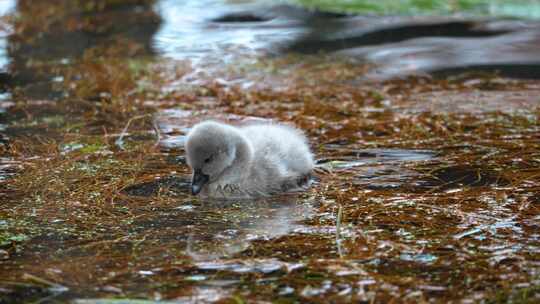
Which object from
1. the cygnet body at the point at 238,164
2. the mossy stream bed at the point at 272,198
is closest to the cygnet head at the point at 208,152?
the cygnet body at the point at 238,164

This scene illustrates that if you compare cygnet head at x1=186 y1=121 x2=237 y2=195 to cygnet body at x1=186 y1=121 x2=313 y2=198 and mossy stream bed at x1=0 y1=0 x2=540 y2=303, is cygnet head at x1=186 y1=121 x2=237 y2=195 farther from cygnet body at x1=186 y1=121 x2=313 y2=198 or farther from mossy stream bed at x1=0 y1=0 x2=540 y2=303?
mossy stream bed at x1=0 y1=0 x2=540 y2=303

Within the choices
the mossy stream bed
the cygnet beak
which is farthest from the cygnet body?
the mossy stream bed

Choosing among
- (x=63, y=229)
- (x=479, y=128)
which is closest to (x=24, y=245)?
(x=63, y=229)

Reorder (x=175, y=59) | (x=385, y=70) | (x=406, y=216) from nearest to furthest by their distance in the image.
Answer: (x=406, y=216)
(x=385, y=70)
(x=175, y=59)

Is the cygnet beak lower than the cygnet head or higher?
lower

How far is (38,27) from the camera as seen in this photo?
9.88m

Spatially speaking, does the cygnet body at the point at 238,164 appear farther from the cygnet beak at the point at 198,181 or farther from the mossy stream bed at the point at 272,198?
the mossy stream bed at the point at 272,198

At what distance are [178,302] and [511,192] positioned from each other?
6.25ft

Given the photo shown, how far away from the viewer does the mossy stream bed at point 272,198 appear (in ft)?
11.5

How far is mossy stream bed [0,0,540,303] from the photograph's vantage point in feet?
11.5

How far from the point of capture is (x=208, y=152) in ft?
15.3

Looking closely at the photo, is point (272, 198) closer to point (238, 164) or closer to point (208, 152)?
point (238, 164)

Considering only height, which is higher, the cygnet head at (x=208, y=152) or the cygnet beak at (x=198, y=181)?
the cygnet head at (x=208, y=152)

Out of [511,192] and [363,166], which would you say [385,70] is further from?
[511,192]
